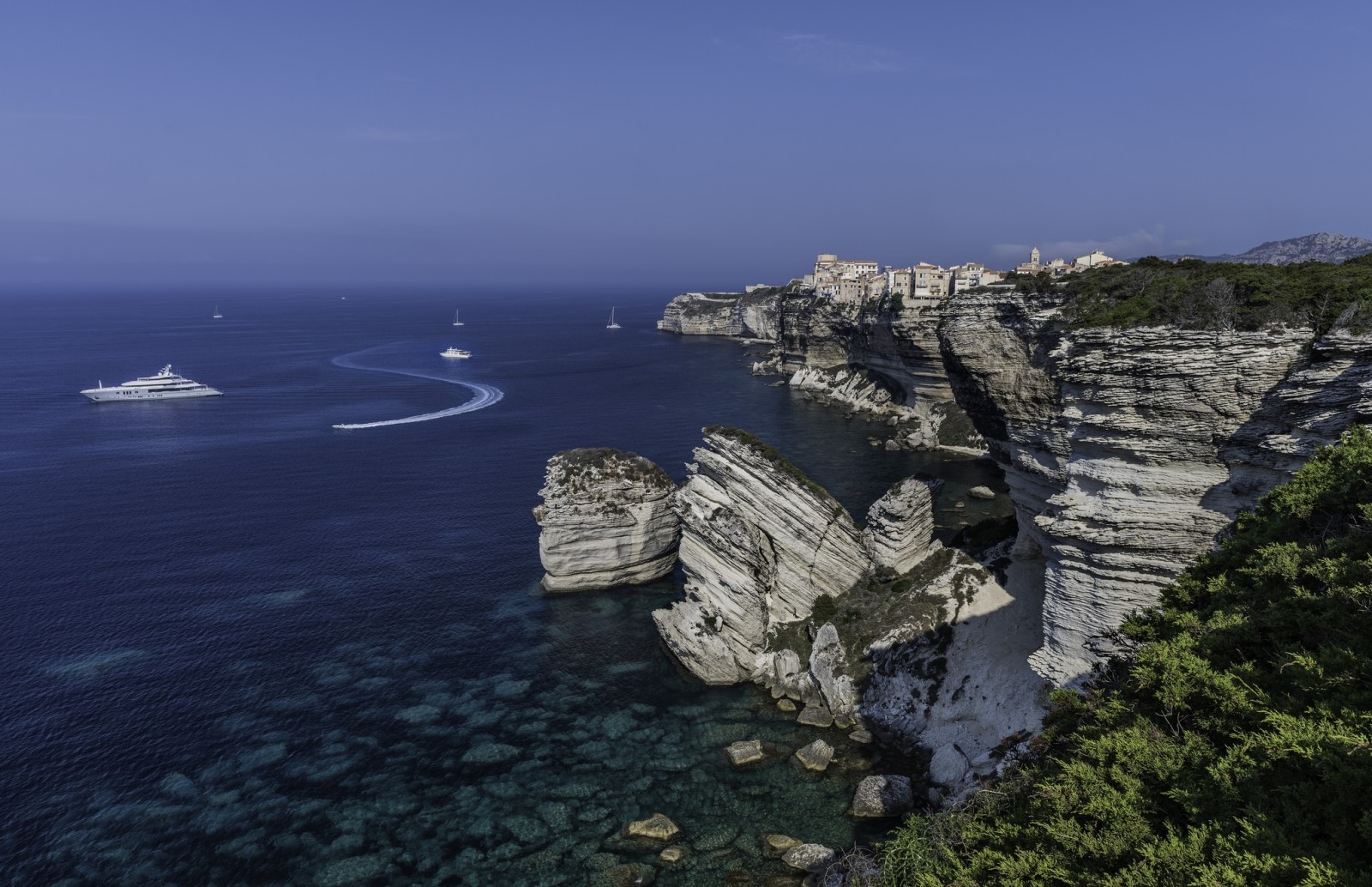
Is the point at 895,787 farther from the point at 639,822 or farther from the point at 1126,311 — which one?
the point at 1126,311

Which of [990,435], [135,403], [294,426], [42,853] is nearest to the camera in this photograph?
[42,853]

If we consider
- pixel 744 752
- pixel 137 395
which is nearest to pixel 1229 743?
pixel 744 752

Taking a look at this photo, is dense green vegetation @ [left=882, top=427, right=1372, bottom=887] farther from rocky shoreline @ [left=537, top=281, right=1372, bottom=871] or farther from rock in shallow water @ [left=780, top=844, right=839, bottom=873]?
rock in shallow water @ [left=780, top=844, right=839, bottom=873]

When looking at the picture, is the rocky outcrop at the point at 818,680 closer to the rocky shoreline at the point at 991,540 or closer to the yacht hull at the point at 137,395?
the rocky shoreline at the point at 991,540

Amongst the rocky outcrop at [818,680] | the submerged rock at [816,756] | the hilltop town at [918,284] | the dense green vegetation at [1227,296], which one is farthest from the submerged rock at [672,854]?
the hilltop town at [918,284]

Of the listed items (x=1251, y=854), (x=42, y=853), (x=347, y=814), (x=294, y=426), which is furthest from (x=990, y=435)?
(x=294, y=426)
